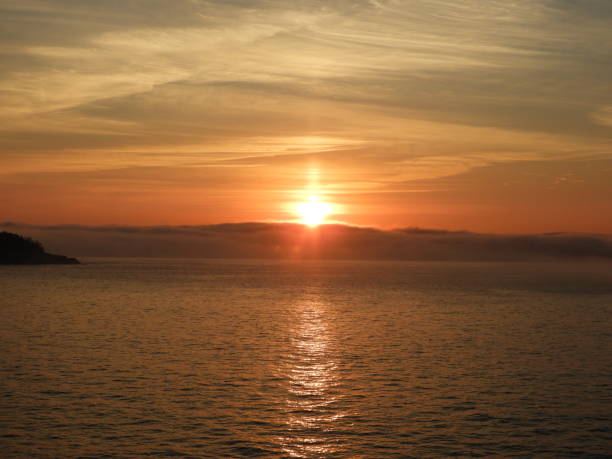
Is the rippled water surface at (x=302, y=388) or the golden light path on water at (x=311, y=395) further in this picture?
the rippled water surface at (x=302, y=388)

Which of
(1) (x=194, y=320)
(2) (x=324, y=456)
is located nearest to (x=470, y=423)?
(2) (x=324, y=456)

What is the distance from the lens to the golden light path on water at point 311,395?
106 feet

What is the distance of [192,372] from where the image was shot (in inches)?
2053

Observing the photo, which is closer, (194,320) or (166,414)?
(166,414)

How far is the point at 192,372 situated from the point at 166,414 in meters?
14.2

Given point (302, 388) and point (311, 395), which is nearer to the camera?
point (311, 395)

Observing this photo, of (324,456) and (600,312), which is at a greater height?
(324,456)

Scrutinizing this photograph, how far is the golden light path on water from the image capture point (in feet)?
106

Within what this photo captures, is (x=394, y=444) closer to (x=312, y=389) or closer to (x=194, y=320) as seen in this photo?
(x=312, y=389)

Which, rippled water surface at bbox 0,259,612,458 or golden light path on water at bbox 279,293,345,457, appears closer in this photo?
golden light path on water at bbox 279,293,345,457

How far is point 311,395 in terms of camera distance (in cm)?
4375

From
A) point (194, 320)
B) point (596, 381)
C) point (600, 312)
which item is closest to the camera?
point (596, 381)

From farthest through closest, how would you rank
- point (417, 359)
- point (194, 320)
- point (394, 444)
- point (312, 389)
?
point (194, 320), point (417, 359), point (312, 389), point (394, 444)

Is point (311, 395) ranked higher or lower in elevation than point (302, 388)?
higher
